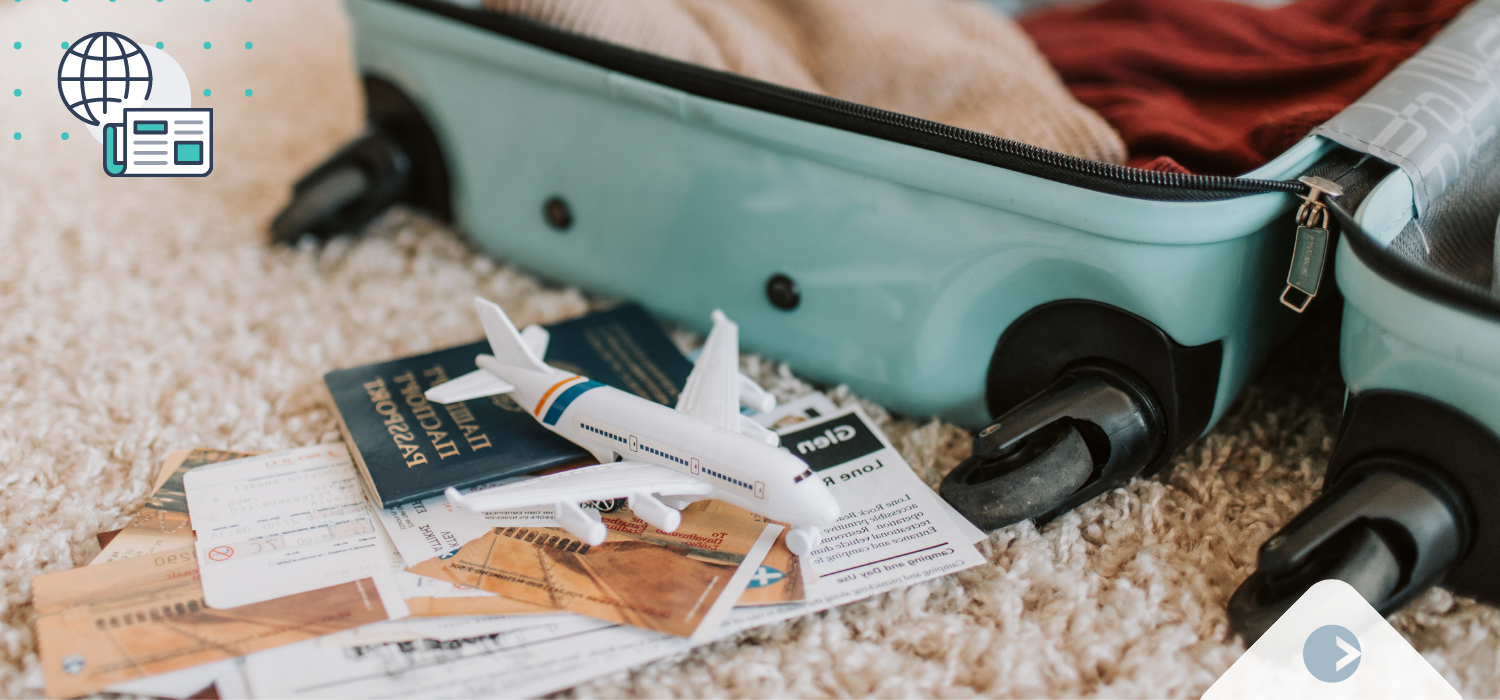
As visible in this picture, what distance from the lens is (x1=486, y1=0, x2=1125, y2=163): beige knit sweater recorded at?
0.75 m

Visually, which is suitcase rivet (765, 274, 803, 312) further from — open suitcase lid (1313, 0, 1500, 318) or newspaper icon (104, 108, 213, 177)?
newspaper icon (104, 108, 213, 177)

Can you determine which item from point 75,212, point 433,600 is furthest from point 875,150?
point 75,212

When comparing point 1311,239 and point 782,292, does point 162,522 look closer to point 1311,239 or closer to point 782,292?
point 782,292

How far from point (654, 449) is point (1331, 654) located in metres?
0.40

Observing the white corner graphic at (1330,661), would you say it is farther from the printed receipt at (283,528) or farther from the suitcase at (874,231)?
the printed receipt at (283,528)

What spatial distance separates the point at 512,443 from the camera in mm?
659

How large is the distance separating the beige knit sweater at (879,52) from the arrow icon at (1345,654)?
1.17ft

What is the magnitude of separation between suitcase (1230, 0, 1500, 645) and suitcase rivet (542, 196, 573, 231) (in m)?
0.61

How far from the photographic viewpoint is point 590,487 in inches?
22.2

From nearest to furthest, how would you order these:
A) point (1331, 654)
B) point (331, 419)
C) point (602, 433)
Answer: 1. point (1331, 654)
2. point (602, 433)
3. point (331, 419)

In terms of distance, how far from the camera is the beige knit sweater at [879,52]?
75 cm

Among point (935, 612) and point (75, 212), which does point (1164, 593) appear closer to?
point (935, 612)

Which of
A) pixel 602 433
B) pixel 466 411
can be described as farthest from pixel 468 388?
pixel 602 433

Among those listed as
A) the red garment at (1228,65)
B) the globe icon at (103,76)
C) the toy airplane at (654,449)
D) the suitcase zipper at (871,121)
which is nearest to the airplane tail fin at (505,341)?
the toy airplane at (654,449)
